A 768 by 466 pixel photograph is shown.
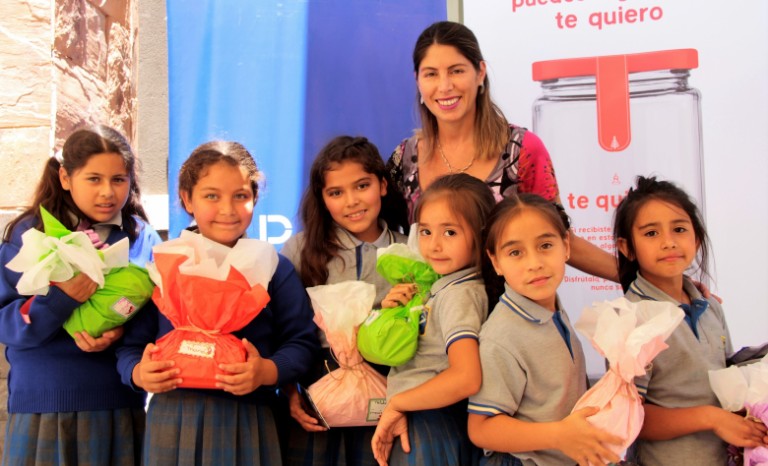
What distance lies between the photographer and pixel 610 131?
2811mm

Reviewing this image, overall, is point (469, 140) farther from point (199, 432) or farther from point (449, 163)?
point (199, 432)

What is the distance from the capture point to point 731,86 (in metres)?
2.74

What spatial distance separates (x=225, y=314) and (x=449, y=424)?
697 millimetres

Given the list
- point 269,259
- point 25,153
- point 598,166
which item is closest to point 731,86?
point 598,166

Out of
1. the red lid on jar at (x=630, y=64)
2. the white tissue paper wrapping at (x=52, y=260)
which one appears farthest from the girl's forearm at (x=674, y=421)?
the white tissue paper wrapping at (x=52, y=260)

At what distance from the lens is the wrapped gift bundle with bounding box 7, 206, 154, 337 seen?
6.42ft

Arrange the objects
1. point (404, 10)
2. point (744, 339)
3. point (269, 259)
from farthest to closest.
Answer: point (404, 10) < point (744, 339) < point (269, 259)

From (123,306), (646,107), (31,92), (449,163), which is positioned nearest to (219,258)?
(123,306)

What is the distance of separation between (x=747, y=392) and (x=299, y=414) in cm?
125

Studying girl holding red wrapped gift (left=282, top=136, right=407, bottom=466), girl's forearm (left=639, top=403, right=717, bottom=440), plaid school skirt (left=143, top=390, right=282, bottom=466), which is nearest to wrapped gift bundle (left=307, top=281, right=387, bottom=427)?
girl holding red wrapped gift (left=282, top=136, right=407, bottom=466)

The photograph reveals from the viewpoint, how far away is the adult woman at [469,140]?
7.81 feet

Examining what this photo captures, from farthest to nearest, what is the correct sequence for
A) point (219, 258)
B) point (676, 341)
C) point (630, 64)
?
point (630, 64) → point (219, 258) → point (676, 341)

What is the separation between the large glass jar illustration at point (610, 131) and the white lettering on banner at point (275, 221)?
120 cm

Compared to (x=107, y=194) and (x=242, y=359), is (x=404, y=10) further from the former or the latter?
(x=242, y=359)
